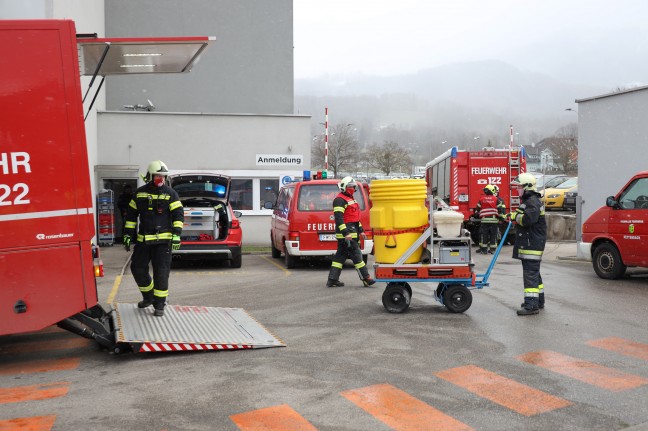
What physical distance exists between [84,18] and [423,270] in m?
13.6

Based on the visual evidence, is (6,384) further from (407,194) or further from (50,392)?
(407,194)

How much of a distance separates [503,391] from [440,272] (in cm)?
319

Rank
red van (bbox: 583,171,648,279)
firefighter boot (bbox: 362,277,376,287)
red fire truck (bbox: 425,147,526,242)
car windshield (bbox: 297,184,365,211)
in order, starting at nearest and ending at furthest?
firefighter boot (bbox: 362,277,376,287) < red van (bbox: 583,171,648,279) < car windshield (bbox: 297,184,365,211) < red fire truck (bbox: 425,147,526,242)

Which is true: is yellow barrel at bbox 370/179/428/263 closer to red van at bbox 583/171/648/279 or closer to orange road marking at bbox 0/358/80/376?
orange road marking at bbox 0/358/80/376

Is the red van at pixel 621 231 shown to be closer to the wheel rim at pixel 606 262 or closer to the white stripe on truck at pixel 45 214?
the wheel rim at pixel 606 262

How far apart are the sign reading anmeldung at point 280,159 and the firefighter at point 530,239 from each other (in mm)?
13675

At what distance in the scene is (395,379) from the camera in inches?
230

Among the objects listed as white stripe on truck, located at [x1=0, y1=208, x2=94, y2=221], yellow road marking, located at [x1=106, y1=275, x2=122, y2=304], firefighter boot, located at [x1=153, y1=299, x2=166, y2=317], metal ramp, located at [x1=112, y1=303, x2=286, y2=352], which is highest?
white stripe on truck, located at [x1=0, y1=208, x2=94, y2=221]

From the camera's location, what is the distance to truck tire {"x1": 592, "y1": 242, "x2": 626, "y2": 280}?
12.0m

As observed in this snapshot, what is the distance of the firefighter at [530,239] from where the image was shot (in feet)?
28.6

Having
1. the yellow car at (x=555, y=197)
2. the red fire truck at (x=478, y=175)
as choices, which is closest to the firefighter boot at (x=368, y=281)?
the red fire truck at (x=478, y=175)

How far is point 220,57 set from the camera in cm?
2472

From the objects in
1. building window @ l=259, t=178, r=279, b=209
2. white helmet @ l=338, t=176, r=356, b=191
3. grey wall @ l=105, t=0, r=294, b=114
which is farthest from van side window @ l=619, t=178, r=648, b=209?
grey wall @ l=105, t=0, r=294, b=114

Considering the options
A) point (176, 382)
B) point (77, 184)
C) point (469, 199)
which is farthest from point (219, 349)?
point (469, 199)
